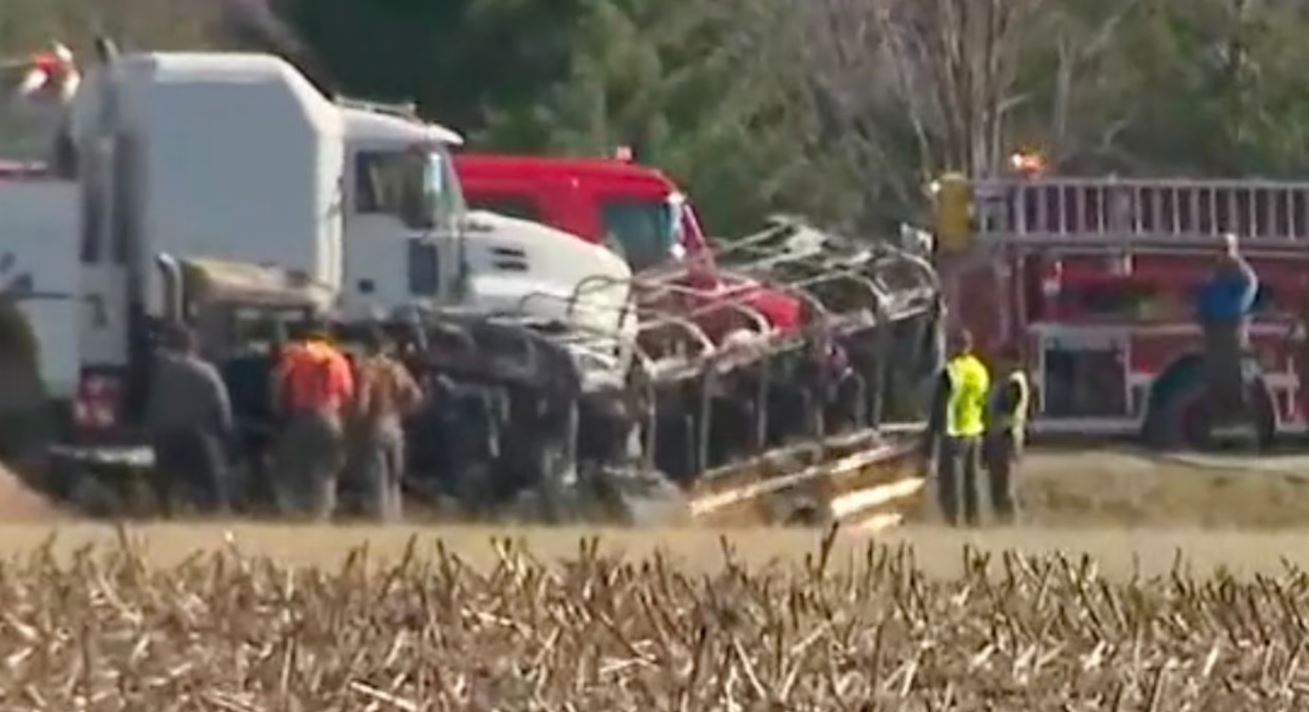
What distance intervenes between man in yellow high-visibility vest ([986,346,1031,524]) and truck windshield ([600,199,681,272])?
4410mm

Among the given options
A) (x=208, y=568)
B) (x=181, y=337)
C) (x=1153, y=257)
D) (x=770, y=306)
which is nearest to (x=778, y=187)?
(x=1153, y=257)

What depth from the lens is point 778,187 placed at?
136ft

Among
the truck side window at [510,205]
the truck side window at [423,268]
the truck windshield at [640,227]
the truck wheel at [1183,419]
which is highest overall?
the truck side window at [510,205]

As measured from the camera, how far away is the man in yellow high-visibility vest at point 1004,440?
25.7 m

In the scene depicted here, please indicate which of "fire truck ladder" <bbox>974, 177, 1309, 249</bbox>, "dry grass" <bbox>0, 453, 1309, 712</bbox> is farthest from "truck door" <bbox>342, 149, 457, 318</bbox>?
"dry grass" <bbox>0, 453, 1309, 712</bbox>

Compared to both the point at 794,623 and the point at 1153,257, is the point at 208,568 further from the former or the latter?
the point at 1153,257

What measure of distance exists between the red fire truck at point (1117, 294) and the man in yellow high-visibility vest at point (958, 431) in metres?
5.44

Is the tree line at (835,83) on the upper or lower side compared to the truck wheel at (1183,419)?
upper

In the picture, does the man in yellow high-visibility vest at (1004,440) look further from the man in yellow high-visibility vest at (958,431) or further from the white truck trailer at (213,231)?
the white truck trailer at (213,231)

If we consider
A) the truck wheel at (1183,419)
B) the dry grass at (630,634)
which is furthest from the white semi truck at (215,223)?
the dry grass at (630,634)

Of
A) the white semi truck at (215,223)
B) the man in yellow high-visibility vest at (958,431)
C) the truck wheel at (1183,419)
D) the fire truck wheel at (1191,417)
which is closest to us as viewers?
the man in yellow high-visibility vest at (958,431)

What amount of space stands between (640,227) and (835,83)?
15928 mm

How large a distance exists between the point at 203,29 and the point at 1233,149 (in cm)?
1701

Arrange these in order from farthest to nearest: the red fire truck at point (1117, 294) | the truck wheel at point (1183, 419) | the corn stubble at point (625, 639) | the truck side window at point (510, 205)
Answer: the red fire truck at point (1117, 294) → the truck wheel at point (1183, 419) → the truck side window at point (510, 205) → the corn stubble at point (625, 639)
